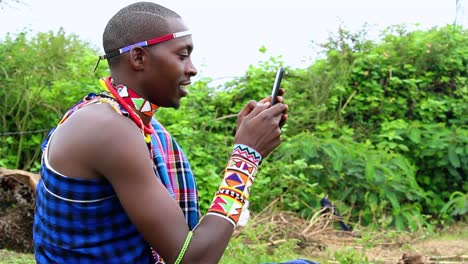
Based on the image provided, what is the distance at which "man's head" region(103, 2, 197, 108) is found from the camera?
1.97 m

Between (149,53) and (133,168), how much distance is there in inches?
14.7

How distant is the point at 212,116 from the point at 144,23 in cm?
551

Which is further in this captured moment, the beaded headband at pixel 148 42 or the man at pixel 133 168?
the beaded headband at pixel 148 42

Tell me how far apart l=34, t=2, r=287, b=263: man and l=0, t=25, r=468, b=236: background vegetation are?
4161 millimetres

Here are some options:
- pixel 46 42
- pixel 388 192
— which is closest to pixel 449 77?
pixel 388 192

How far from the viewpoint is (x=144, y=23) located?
198 centimetres

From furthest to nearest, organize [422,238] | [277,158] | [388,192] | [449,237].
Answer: [277,158] < [388,192] < [449,237] < [422,238]

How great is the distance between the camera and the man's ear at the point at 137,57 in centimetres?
196

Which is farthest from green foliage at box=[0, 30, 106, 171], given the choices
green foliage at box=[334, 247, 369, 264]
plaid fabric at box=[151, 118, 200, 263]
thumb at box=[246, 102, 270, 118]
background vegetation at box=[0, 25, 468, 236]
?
thumb at box=[246, 102, 270, 118]

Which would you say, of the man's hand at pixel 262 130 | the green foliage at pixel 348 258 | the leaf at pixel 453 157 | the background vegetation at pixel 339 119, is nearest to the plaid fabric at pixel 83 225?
the man's hand at pixel 262 130

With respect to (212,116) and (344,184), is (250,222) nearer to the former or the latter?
(344,184)

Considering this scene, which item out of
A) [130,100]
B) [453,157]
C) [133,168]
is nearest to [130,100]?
[130,100]

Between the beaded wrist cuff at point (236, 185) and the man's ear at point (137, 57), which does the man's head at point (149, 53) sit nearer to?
the man's ear at point (137, 57)

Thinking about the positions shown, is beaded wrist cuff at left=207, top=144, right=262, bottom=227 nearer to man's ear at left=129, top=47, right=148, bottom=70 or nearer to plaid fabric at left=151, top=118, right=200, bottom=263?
plaid fabric at left=151, top=118, right=200, bottom=263
